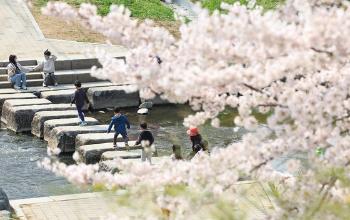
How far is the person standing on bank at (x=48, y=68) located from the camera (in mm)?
21875

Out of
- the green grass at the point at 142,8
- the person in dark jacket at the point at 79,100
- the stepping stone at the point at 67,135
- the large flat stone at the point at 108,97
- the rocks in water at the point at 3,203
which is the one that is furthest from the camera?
the green grass at the point at 142,8

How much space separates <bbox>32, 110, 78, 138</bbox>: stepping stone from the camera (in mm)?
19234

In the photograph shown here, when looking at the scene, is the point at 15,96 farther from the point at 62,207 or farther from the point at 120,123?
the point at 62,207

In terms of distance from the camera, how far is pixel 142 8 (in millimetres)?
29703

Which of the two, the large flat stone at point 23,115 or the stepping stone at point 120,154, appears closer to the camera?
the stepping stone at point 120,154

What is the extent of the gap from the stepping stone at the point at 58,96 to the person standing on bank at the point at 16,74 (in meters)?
0.61

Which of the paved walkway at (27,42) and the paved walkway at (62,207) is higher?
the paved walkway at (27,42)

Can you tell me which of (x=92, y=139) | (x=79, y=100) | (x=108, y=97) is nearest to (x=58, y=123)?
(x=79, y=100)

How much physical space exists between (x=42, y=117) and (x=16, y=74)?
9.14ft

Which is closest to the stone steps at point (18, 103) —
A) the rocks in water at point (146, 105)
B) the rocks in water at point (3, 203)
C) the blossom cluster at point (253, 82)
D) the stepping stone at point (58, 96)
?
the stepping stone at point (58, 96)

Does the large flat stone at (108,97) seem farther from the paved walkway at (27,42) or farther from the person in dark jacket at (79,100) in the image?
the person in dark jacket at (79,100)

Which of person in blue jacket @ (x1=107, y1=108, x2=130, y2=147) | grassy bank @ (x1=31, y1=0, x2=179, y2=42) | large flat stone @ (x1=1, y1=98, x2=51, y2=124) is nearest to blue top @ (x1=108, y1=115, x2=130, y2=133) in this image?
person in blue jacket @ (x1=107, y1=108, x2=130, y2=147)

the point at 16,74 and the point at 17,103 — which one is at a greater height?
the point at 16,74

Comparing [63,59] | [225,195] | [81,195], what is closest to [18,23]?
[63,59]
